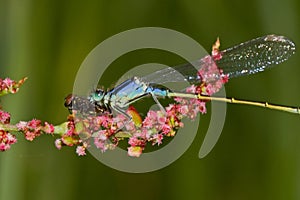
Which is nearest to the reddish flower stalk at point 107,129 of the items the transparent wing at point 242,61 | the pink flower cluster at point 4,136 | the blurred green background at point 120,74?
the pink flower cluster at point 4,136

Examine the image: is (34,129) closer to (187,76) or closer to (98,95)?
(98,95)

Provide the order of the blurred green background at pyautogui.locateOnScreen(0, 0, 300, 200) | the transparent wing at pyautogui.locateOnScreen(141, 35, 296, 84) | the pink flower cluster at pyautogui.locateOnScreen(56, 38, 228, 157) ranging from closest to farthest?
the pink flower cluster at pyautogui.locateOnScreen(56, 38, 228, 157) → the transparent wing at pyautogui.locateOnScreen(141, 35, 296, 84) → the blurred green background at pyautogui.locateOnScreen(0, 0, 300, 200)

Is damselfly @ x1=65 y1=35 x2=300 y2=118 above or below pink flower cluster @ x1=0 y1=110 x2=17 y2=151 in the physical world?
above

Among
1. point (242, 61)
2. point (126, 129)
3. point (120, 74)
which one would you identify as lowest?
point (126, 129)

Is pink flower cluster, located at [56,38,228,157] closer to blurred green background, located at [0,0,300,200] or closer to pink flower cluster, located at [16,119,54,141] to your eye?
pink flower cluster, located at [16,119,54,141]

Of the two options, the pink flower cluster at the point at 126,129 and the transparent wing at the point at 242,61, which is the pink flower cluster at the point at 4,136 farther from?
the transparent wing at the point at 242,61

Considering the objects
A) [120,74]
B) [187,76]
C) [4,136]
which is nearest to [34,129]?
[4,136]

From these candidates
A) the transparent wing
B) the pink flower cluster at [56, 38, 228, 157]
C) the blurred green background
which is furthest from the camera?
the blurred green background

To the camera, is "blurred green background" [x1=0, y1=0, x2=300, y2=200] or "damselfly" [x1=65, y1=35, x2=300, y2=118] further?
"blurred green background" [x1=0, y1=0, x2=300, y2=200]

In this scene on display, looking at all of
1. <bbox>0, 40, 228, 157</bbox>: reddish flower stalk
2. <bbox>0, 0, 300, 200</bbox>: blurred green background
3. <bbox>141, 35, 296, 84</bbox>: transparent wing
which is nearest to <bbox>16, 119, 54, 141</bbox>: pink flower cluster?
<bbox>0, 40, 228, 157</bbox>: reddish flower stalk
